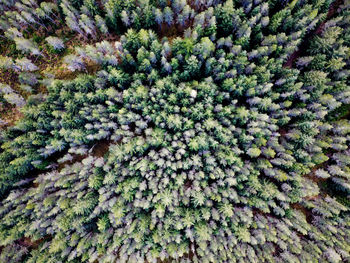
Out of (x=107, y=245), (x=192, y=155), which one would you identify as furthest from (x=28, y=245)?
(x=192, y=155)

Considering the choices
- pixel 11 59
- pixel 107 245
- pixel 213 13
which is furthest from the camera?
pixel 11 59

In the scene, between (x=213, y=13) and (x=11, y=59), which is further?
(x=11, y=59)

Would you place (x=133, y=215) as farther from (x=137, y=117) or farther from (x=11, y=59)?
(x=11, y=59)

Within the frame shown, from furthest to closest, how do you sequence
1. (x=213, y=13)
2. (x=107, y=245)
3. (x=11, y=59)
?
1. (x=11, y=59)
2. (x=213, y=13)
3. (x=107, y=245)

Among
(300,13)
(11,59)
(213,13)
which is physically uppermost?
(11,59)

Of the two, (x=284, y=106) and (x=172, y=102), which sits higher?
(x=172, y=102)

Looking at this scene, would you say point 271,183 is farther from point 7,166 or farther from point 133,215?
point 7,166
